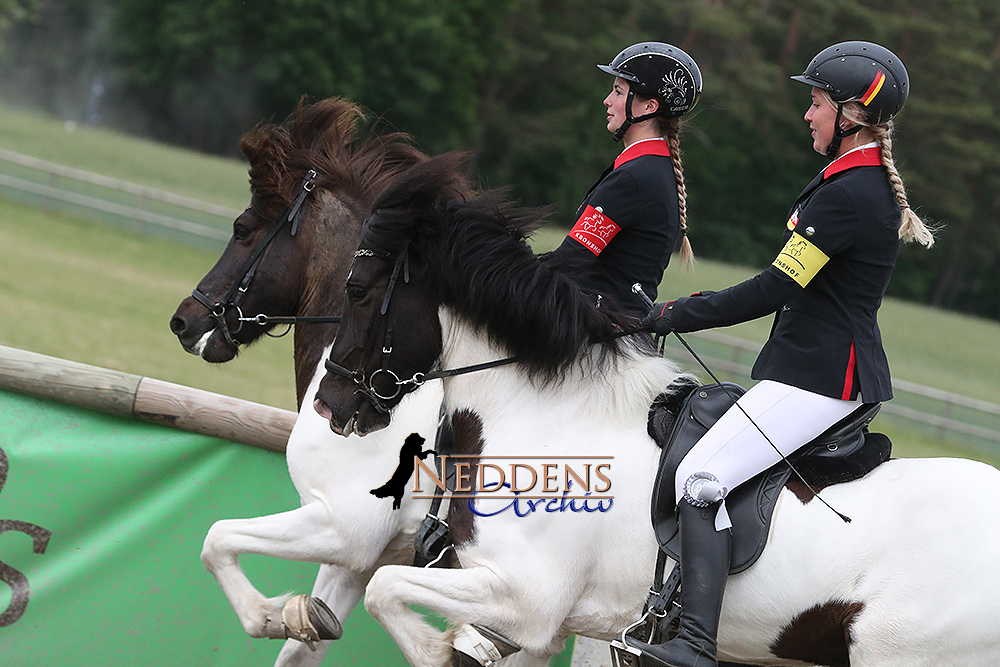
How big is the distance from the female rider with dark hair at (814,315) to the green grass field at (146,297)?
988mm

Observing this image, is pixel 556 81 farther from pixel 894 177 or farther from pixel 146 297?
pixel 894 177

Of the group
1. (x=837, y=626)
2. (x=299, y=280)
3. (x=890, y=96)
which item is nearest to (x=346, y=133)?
(x=299, y=280)

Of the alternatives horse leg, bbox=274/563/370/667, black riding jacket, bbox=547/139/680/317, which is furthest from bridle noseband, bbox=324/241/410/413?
horse leg, bbox=274/563/370/667

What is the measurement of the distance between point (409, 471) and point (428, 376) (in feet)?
1.87

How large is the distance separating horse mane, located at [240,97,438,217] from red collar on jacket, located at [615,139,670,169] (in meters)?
1.01

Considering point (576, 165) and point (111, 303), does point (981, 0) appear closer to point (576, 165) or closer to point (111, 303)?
point (576, 165)

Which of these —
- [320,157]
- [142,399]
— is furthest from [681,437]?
[142,399]

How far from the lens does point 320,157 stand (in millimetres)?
4309

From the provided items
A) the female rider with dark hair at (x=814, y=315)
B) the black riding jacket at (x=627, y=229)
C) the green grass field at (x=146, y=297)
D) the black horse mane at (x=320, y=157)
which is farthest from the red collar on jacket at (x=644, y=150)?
the black horse mane at (x=320, y=157)

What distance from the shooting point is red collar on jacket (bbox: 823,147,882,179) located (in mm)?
3119

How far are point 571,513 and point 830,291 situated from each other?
1.12m

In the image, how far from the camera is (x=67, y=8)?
154 ft

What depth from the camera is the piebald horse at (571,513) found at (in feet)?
9.85
